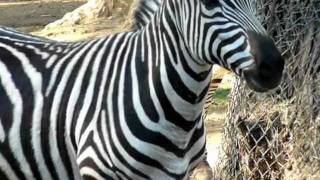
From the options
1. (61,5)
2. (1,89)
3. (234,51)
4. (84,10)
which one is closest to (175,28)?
(234,51)

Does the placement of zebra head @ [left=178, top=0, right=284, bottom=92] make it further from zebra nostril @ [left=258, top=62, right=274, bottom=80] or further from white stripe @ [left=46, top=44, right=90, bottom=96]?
white stripe @ [left=46, top=44, right=90, bottom=96]

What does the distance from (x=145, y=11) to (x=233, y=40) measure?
31.7 inches

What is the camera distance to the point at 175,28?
3.82m

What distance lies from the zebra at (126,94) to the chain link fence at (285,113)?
1.15 metres

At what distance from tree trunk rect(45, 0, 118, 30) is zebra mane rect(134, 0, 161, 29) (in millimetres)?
9318

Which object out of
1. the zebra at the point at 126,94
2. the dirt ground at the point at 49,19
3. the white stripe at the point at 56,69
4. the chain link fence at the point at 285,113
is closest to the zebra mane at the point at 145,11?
the zebra at the point at 126,94

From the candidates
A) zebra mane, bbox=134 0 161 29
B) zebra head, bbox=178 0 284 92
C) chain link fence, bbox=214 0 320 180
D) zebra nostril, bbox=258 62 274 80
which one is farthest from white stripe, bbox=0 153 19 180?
chain link fence, bbox=214 0 320 180

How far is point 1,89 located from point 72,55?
0.41m

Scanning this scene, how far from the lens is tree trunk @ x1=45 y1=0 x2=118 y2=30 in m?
13.5

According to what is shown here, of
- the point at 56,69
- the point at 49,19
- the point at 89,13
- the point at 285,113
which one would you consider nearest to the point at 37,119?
the point at 56,69

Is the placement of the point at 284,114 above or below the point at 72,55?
below

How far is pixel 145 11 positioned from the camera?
419cm

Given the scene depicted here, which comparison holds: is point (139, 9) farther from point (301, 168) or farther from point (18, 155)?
point (301, 168)

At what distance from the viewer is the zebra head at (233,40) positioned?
341 centimetres
